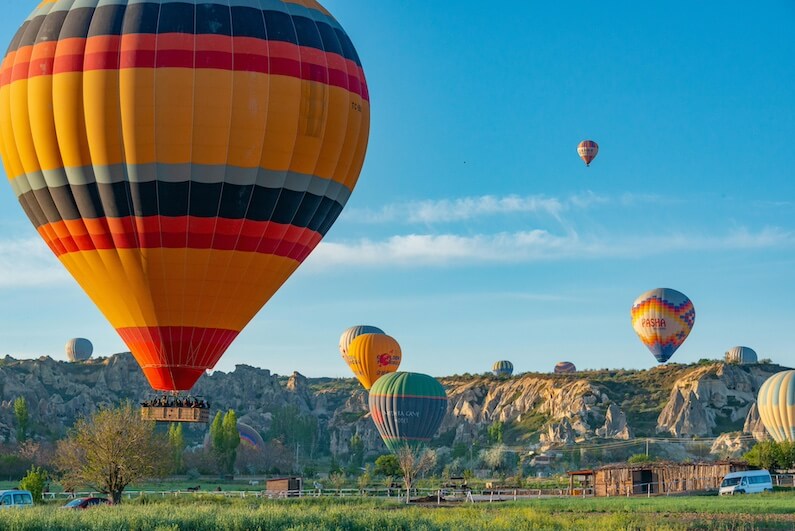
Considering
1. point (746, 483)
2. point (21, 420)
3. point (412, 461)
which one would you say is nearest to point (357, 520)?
point (746, 483)

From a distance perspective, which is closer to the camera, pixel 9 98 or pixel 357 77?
pixel 9 98

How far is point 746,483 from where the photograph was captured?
69188mm

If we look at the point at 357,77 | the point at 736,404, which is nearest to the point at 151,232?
the point at 357,77

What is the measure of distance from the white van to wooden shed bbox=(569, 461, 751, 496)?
509 centimetres

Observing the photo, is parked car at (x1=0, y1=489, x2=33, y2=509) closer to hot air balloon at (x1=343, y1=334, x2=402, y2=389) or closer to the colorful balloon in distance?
the colorful balloon in distance

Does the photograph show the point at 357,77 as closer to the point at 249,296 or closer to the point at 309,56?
the point at 309,56

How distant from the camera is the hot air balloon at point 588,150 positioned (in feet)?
371

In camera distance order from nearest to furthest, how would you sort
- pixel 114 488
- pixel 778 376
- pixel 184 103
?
pixel 184 103
pixel 114 488
pixel 778 376

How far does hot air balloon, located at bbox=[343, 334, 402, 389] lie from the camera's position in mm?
134625

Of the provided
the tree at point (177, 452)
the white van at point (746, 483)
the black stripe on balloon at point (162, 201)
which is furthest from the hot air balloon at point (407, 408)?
the black stripe on balloon at point (162, 201)

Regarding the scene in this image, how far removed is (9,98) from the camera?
43.0 metres

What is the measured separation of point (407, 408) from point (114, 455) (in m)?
51.2

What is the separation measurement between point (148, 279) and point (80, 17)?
36.0 ft

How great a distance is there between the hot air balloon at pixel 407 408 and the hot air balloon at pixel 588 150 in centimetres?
2958
